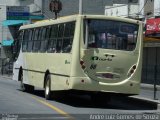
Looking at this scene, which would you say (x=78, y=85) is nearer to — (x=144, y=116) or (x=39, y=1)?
(x=144, y=116)

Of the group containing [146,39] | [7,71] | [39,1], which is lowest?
[7,71]

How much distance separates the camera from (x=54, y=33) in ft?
70.1

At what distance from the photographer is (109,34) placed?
62.7 feet

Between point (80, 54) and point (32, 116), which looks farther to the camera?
point (80, 54)

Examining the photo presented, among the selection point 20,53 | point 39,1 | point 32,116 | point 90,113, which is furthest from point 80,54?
point 39,1

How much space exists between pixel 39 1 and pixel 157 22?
31.5 metres

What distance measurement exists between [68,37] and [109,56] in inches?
69.4

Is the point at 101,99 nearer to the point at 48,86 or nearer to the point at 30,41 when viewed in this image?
the point at 48,86

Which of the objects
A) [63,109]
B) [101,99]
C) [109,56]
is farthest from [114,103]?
[63,109]

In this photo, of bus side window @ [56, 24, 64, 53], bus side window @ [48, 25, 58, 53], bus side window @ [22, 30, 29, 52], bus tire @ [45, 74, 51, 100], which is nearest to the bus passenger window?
bus side window @ [48, 25, 58, 53]

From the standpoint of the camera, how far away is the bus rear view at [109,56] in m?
18.8

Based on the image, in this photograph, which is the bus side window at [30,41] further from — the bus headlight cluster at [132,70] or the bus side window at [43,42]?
the bus headlight cluster at [132,70]

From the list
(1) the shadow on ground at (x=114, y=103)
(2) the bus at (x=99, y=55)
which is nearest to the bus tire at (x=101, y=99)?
(1) the shadow on ground at (x=114, y=103)

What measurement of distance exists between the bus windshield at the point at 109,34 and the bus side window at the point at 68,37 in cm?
71
